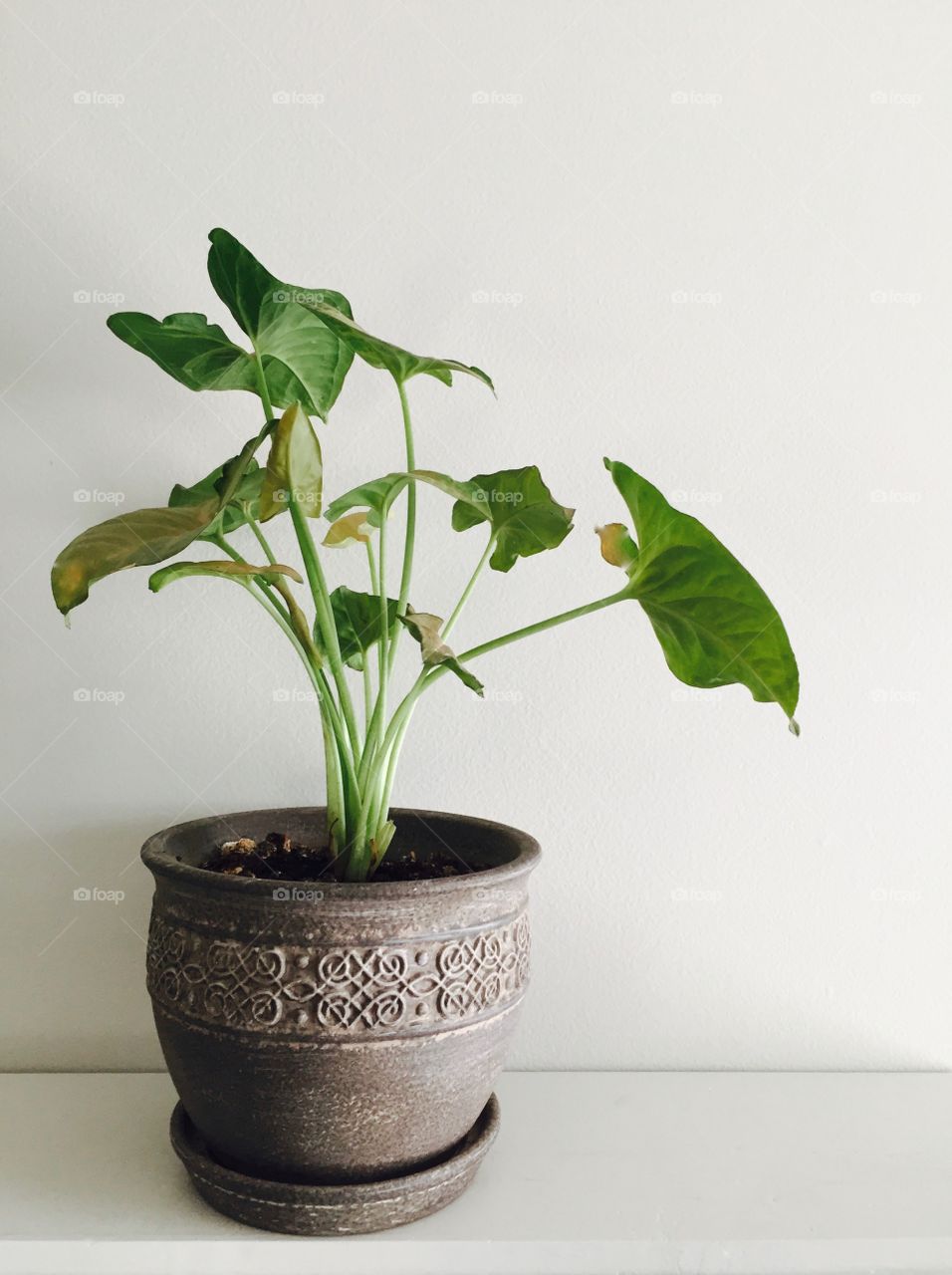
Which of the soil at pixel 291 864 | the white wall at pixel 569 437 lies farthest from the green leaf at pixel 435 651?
the white wall at pixel 569 437

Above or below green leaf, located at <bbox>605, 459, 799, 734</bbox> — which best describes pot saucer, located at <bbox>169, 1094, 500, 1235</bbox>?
below

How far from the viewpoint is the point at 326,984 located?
2.26ft

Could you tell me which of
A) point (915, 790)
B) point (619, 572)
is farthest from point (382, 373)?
point (915, 790)

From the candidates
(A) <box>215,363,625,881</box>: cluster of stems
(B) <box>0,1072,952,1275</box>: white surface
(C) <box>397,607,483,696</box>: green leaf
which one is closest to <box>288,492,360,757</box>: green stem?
(A) <box>215,363,625,881</box>: cluster of stems

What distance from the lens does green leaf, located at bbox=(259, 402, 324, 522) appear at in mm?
671

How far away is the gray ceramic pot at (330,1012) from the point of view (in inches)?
27.1

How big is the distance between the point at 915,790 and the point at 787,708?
45 centimetres

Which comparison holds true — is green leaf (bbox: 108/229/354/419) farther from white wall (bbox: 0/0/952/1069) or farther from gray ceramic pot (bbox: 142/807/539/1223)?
gray ceramic pot (bbox: 142/807/539/1223)

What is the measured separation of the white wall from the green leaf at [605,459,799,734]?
10.8 inches

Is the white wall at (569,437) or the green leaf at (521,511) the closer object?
the green leaf at (521,511)

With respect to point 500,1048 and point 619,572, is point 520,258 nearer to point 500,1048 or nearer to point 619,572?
point 619,572

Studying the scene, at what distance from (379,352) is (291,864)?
406mm

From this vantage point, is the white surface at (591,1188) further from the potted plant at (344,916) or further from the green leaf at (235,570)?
the green leaf at (235,570)

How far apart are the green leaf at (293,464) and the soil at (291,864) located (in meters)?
0.28
